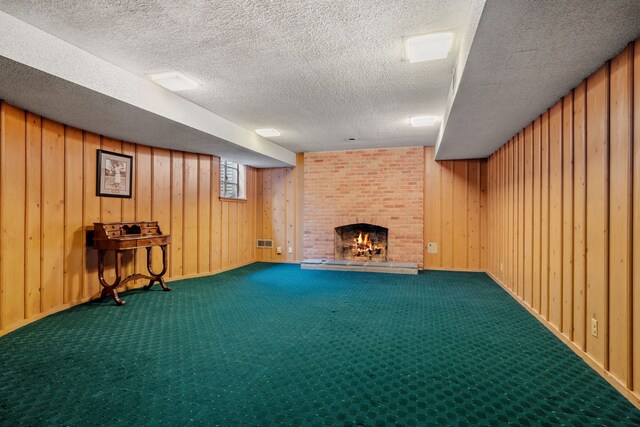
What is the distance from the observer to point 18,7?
2.05 meters

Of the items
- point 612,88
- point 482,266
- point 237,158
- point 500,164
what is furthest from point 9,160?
point 482,266

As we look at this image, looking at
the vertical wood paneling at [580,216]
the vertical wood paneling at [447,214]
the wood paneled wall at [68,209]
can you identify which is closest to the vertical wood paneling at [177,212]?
the wood paneled wall at [68,209]

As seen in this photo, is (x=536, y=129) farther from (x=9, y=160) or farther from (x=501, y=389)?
(x=9, y=160)

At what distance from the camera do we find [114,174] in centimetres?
436

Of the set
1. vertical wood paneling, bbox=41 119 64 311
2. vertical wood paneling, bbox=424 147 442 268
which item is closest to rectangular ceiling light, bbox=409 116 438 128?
vertical wood paneling, bbox=424 147 442 268

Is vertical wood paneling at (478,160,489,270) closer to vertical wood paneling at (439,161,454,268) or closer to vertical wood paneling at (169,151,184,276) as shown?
vertical wood paneling at (439,161,454,268)

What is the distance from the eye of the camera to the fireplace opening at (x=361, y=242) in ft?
22.0

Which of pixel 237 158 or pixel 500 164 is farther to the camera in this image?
pixel 237 158

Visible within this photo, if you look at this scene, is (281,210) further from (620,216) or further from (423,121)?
(620,216)

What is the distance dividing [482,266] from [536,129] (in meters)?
3.27

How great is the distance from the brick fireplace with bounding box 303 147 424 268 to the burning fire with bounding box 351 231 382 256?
272mm

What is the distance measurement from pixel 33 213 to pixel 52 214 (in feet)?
0.74

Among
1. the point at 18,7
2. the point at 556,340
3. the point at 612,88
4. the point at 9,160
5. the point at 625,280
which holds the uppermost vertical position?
the point at 18,7

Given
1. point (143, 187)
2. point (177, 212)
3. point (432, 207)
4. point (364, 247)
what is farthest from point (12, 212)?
point (432, 207)
